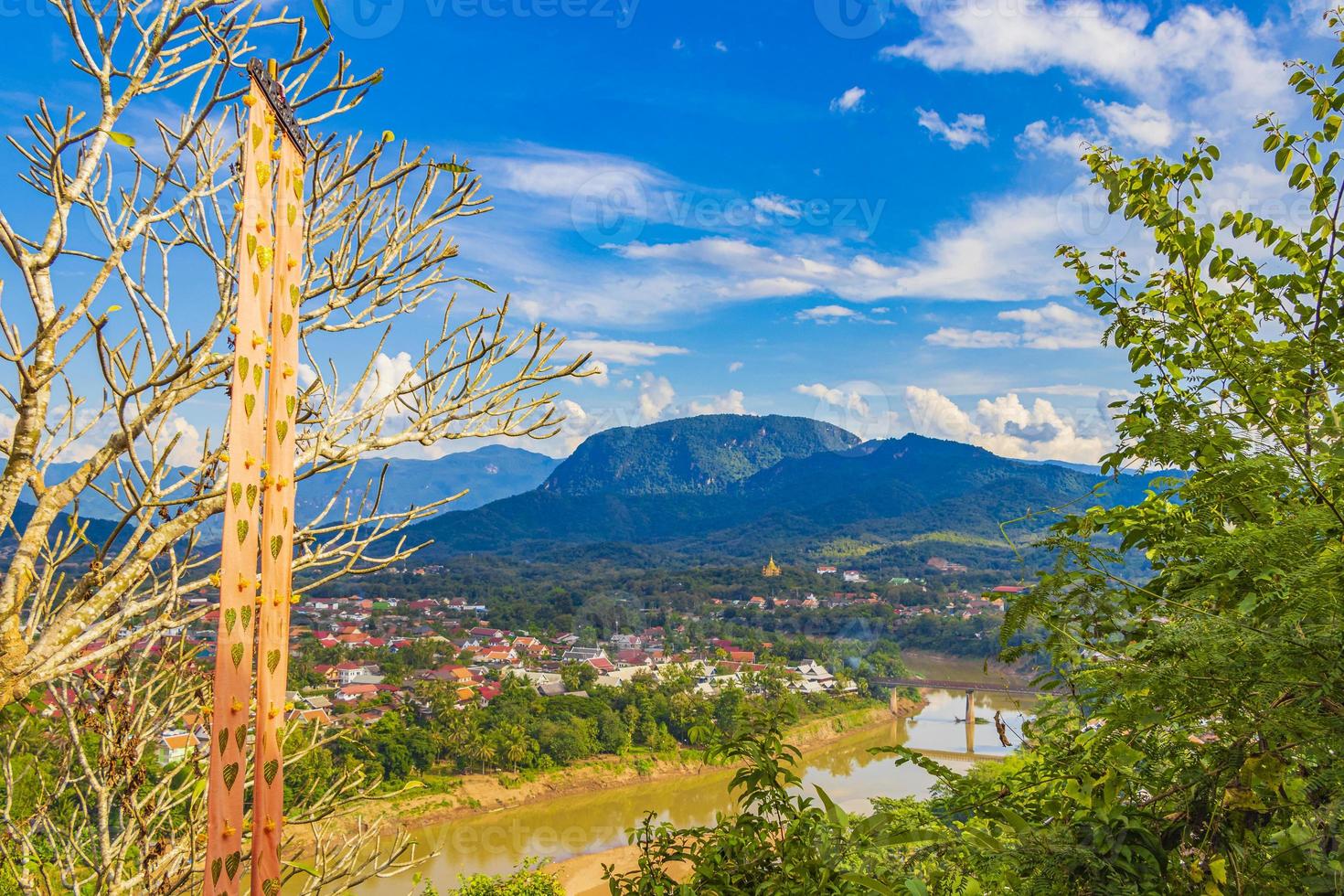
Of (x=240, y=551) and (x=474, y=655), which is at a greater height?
(x=240, y=551)

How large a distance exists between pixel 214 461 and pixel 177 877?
1.16 meters

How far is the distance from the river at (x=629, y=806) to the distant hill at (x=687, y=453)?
7915 centimetres

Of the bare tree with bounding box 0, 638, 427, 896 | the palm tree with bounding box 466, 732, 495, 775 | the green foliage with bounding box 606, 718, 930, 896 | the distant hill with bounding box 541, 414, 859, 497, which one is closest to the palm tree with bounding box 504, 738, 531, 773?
the palm tree with bounding box 466, 732, 495, 775

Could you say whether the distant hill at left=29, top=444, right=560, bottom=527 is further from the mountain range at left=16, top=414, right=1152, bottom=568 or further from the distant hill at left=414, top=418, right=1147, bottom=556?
the distant hill at left=414, top=418, right=1147, bottom=556

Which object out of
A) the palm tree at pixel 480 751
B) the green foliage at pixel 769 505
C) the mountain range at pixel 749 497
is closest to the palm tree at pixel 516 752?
the palm tree at pixel 480 751

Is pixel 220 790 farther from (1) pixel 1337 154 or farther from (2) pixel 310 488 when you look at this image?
(2) pixel 310 488

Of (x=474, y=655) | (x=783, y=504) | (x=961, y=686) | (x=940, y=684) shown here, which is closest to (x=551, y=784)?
(x=940, y=684)

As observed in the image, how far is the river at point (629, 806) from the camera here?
1619 cm

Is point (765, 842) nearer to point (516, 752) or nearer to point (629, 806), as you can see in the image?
point (629, 806)

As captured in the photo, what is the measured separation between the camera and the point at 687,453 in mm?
108875

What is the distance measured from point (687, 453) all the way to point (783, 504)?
2117cm

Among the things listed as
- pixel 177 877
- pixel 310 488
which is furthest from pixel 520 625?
pixel 310 488

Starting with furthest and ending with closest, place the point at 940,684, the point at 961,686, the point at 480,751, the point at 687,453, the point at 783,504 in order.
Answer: the point at 687,453 → the point at 783,504 → the point at 961,686 → the point at 940,684 → the point at 480,751

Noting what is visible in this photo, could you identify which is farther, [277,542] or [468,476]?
[468,476]
